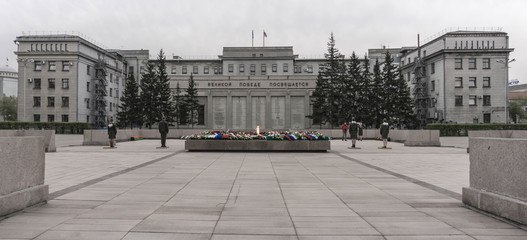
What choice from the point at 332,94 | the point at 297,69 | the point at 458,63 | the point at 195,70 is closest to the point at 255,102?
the point at 332,94

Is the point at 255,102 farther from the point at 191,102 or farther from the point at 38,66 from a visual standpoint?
the point at 38,66

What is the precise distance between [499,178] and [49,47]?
62.9 meters

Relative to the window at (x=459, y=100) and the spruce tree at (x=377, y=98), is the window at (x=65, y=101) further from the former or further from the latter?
the window at (x=459, y=100)

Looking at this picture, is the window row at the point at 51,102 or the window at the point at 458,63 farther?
the window row at the point at 51,102

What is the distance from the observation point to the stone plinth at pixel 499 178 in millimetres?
4527

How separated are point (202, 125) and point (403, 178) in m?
46.4

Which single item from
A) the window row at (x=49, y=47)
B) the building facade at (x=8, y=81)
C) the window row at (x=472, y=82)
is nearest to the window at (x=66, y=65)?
the window row at (x=49, y=47)

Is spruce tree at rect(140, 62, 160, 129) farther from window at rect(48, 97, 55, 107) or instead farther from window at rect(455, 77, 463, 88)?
window at rect(455, 77, 463, 88)

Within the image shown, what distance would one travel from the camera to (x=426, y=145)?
22.6 meters

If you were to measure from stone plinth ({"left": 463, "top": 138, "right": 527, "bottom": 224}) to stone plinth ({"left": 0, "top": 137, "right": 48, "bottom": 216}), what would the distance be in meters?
7.01

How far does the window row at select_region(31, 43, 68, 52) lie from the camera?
53656 mm

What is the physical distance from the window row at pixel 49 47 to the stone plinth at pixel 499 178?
60.0 metres

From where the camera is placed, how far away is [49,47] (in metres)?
54.1

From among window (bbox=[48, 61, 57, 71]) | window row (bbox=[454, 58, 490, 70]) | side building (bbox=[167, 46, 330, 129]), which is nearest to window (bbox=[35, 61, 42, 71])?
window (bbox=[48, 61, 57, 71])
